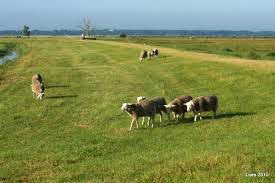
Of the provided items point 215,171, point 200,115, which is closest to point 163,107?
point 200,115

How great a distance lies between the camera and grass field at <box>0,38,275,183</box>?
15148 millimetres

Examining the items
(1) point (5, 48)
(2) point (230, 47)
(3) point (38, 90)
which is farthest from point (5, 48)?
(3) point (38, 90)

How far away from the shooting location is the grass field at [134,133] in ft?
49.7

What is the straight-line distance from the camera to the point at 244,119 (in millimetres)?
23281

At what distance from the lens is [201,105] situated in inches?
966

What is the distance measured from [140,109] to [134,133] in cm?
182

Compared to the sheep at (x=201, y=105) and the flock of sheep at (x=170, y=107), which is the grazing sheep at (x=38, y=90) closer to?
the flock of sheep at (x=170, y=107)

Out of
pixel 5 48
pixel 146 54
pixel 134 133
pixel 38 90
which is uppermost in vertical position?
pixel 134 133

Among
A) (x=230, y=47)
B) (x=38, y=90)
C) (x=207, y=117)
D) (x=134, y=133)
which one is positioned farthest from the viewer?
(x=230, y=47)

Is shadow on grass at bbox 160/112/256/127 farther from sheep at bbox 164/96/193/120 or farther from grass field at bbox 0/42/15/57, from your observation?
grass field at bbox 0/42/15/57

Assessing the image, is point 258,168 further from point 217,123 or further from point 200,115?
point 200,115

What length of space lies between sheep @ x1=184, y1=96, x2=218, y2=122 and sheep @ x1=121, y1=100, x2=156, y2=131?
5.15 ft

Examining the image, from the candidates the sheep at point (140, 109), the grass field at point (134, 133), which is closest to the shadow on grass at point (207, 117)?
the grass field at point (134, 133)

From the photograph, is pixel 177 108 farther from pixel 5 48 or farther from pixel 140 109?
pixel 5 48
